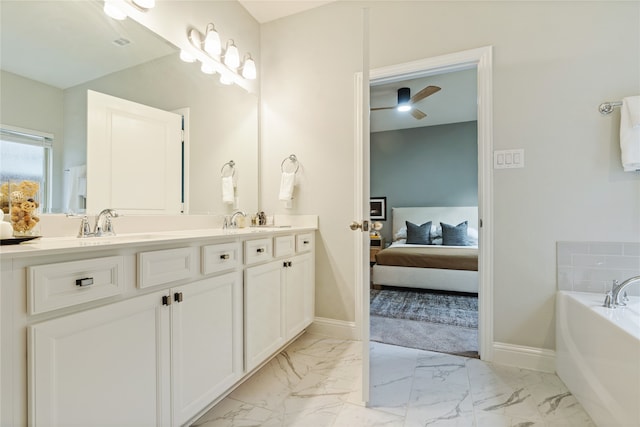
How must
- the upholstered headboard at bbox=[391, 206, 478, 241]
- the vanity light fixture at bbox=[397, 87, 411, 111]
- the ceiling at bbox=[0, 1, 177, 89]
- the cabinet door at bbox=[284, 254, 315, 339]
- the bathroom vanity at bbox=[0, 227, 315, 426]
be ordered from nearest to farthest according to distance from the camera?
1. the bathroom vanity at bbox=[0, 227, 315, 426]
2. the ceiling at bbox=[0, 1, 177, 89]
3. the cabinet door at bbox=[284, 254, 315, 339]
4. the vanity light fixture at bbox=[397, 87, 411, 111]
5. the upholstered headboard at bbox=[391, 206, 478, 241]

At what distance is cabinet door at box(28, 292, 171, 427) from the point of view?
776 mm

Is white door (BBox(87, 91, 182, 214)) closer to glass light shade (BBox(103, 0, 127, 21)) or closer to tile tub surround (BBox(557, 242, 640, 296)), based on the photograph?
glass light shade (BBox(103, 0, 127, 21))

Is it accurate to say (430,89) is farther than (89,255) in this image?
Yes

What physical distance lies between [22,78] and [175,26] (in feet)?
3.01

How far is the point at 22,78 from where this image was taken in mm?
1151

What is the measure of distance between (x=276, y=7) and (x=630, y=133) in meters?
2.48

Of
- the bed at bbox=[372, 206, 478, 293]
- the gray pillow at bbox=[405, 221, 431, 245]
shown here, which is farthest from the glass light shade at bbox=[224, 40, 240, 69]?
the gray pillow at bbox=[405, 221, 431, 245]

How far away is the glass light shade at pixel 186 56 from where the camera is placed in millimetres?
1835

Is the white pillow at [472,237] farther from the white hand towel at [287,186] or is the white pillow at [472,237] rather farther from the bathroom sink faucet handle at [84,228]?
the bathroom sink faucet handle at [84,228]

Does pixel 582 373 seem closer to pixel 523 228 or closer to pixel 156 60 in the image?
pixel 523 228

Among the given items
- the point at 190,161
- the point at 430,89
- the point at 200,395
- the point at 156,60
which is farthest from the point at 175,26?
the point at 430,89

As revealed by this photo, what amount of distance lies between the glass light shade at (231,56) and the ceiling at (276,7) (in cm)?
42

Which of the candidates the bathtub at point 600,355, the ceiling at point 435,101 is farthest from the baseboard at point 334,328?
the ceiling at point 435,101

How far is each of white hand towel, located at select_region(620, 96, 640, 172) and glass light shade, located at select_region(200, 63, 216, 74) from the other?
2504 millimetres
